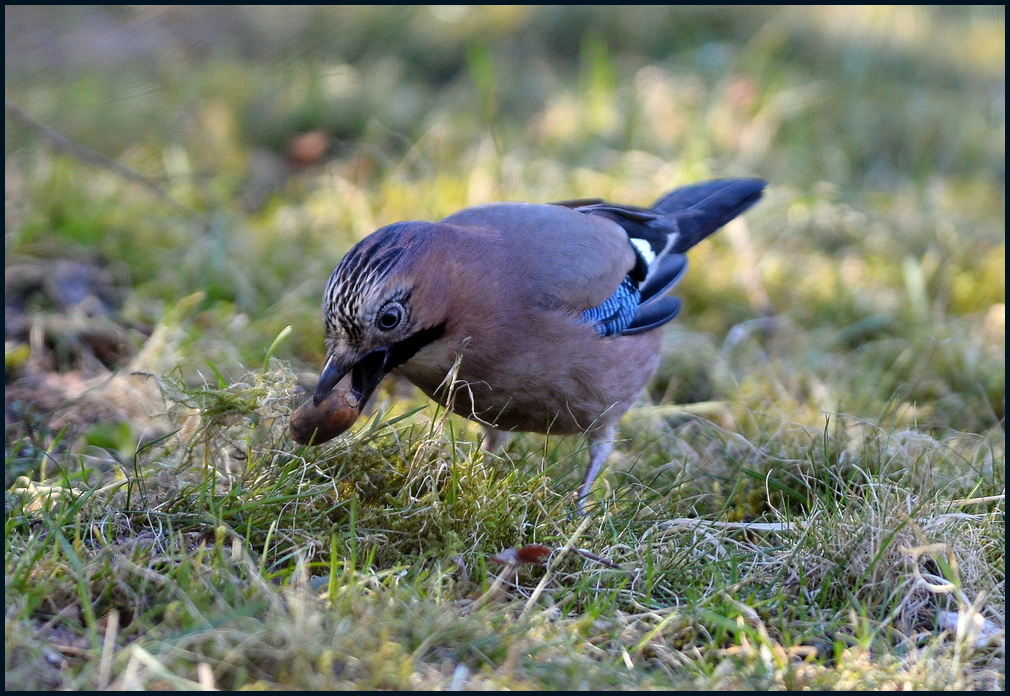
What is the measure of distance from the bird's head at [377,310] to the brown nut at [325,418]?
0.03 metres

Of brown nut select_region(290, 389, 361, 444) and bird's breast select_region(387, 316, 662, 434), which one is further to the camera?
bird's breast select_region(387, 316, 662, 434)

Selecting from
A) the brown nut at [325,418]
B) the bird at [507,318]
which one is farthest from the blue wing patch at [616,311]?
the brown nut at [325,418]

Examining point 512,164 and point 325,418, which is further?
point 512,164

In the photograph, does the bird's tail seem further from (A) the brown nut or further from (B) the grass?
(A) the brown nut

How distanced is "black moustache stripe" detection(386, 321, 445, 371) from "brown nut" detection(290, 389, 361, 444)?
0.18 metres

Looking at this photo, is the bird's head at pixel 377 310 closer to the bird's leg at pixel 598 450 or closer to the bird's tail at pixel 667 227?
the bird's leg at pixel 598 450

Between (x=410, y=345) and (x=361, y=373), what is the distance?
0.18 m

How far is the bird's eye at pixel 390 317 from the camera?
9.78 feet

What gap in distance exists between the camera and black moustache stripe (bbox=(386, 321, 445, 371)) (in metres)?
3.09

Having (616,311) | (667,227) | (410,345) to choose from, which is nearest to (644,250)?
(667,227)

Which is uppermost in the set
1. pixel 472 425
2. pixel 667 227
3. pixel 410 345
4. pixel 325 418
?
pixel 667 227

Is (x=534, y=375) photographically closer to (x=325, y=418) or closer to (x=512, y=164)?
(x=325, y=418)

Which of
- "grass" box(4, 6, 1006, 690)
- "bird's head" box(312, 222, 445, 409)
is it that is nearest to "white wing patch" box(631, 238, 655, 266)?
"grass" box(4, 6, 1006, 690)

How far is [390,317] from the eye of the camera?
3.00 meters
